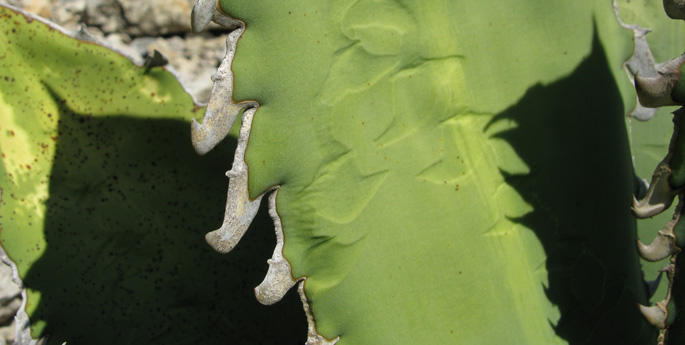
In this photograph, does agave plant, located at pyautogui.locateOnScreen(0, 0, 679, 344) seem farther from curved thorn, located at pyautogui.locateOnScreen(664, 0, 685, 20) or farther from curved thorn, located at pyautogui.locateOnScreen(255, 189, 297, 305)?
curved thorn, located at pyautogui.locateOnScreen(664, 0, 685, 20)

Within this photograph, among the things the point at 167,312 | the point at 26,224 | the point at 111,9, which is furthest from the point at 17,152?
the point at 111,9

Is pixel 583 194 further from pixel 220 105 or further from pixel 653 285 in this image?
pixel 220 105

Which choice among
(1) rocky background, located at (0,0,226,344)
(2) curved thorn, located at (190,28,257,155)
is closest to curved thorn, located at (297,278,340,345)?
(2) curved thorn, located at (190,28,257,155)

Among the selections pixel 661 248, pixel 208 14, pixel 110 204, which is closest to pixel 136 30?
pixel 110 204

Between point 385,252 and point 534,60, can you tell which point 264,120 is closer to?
point 385,252

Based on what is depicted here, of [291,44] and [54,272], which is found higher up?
[291,44]

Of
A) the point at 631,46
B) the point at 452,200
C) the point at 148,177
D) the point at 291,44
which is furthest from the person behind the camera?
the point at 148,177

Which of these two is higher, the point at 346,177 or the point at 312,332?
the point at 346,177
